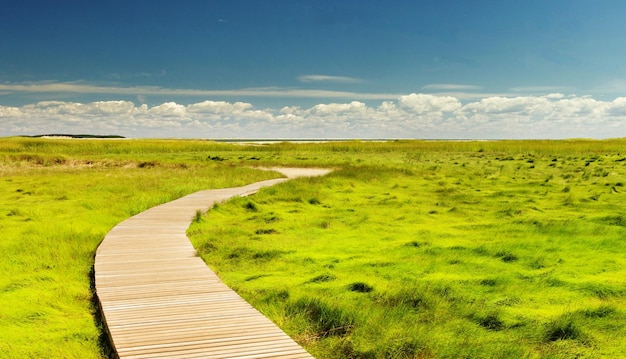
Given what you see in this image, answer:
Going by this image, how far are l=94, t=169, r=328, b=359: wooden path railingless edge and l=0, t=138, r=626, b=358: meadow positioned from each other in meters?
0.47

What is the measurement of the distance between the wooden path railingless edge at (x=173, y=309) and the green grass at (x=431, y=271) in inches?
25.0

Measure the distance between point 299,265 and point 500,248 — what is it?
173 inches

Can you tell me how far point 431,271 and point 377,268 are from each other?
999 millimetres

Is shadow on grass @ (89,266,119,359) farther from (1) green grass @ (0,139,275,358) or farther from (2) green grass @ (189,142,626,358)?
(2) green grass @ (189,142,626,358)

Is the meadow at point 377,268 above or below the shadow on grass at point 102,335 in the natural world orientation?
above

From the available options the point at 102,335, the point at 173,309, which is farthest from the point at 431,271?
the point at 102,335

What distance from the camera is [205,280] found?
7367mm

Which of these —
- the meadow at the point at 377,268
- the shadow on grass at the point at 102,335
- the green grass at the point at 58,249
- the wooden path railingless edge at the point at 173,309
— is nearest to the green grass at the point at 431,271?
the meadow at the point at 377,268

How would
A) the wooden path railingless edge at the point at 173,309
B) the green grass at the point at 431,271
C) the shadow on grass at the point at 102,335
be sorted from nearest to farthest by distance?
1. the wooden path railingless edge at the point at 173,309
2. the shadow on grass at the point at 102,335
3. the green grass at the point at 431,271

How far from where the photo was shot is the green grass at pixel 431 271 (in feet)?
18.9

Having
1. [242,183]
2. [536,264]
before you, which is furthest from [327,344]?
[242,183]

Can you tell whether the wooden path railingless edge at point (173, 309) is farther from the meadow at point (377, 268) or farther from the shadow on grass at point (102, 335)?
the meadow at point (377, 268)

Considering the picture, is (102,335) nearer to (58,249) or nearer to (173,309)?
(173,309)

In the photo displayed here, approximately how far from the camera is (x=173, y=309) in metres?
6.02
